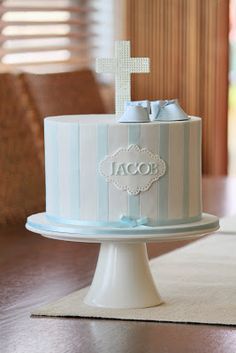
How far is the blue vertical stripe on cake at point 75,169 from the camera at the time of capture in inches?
66.7

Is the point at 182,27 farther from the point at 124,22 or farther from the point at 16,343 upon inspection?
the point at 16,343

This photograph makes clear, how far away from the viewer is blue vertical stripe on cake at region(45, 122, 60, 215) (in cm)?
173

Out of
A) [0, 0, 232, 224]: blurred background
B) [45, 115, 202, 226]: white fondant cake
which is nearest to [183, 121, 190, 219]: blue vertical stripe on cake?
[45, 115, 202, 226]: white fondant cake

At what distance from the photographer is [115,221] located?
168 centimetres

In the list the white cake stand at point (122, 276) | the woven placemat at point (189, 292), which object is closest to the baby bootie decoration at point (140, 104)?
the white cake stand at point (122, 276)

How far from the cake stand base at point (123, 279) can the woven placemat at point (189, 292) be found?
0.09 feet

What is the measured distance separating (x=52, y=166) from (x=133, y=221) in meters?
0.18

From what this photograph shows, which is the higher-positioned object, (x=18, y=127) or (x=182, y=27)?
(x=182, y=27)

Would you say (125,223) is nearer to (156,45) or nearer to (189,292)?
(189,292)

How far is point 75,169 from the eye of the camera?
1701 mm

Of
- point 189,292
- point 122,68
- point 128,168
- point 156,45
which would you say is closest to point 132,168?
point 128,168

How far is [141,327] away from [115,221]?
0.18 meters

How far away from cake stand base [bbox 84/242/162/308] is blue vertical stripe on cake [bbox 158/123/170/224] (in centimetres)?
11

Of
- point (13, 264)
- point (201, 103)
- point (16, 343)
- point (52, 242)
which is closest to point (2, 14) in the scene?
point (201, 103)
